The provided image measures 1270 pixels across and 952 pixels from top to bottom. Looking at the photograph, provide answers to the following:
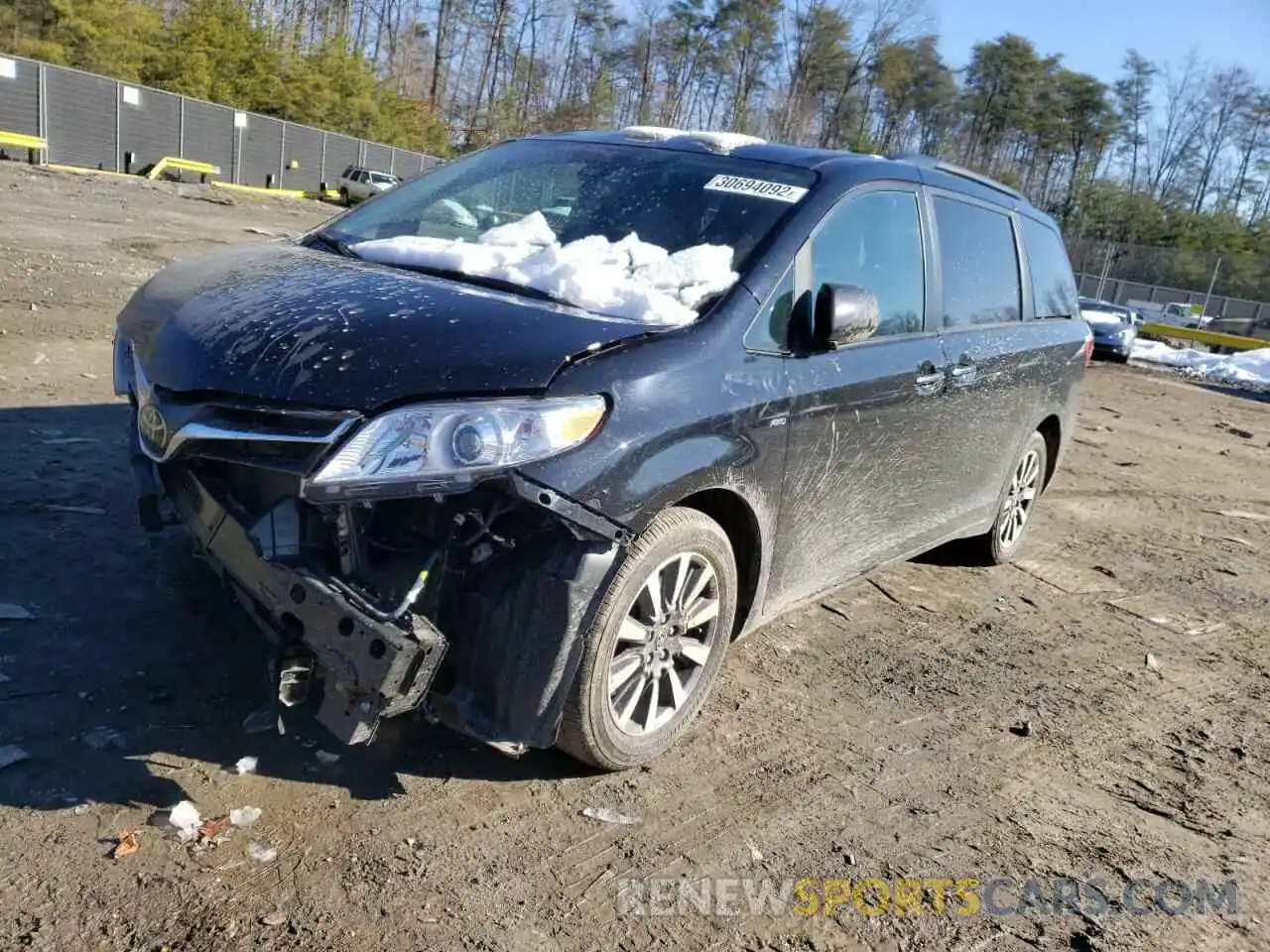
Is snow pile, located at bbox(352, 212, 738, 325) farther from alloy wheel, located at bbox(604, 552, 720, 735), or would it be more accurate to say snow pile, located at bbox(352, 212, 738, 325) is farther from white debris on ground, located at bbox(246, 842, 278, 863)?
white debris on ground, located at bbox(246, 842, 278, 863)

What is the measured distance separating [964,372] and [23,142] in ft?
106

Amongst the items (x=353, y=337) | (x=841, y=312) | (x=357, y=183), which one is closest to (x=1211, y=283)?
(x=357, y=183)

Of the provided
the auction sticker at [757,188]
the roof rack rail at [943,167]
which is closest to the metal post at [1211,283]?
the roof rack rail at [943,167]

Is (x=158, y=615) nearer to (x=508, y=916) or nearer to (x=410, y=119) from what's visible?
(x=508, y=916)

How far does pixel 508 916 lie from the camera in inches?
98.0

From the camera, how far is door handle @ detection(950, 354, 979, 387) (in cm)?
434

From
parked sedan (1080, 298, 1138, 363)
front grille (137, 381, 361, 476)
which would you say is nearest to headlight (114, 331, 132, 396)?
front grille (137, 381, 361, 476)

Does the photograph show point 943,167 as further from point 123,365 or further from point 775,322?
point 123,365

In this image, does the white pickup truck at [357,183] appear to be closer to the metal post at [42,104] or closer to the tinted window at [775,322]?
the metal post at [42,104]

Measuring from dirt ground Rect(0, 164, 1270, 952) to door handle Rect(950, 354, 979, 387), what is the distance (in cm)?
119

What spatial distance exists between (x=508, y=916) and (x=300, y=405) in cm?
137

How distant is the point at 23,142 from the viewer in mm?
28984

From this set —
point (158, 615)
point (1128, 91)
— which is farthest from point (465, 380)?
point (1128, 91)

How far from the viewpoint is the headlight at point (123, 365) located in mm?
3447
